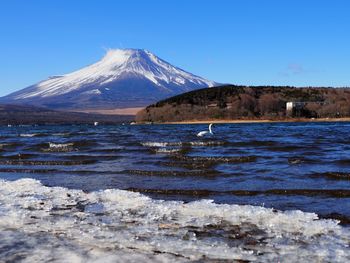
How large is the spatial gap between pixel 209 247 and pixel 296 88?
425 ft

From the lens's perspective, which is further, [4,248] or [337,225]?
[337,225]

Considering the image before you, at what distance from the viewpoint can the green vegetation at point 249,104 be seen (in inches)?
4247

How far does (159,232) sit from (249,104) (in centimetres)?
11014

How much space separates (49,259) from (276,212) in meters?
3.70

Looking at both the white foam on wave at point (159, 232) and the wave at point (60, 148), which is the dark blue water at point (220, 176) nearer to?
the white foam on wave at point (159, 232)

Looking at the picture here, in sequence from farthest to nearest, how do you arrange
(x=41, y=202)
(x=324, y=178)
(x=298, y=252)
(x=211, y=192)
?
(x=324, y=178) < (x=211, y=192) < (x=41, y=202) < (x=298, y=252)

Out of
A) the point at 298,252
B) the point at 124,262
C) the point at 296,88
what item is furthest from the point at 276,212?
the point at 296,88

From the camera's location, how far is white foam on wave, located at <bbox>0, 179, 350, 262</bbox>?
201 inches

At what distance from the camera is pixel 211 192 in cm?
969

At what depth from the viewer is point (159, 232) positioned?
6.15 meters

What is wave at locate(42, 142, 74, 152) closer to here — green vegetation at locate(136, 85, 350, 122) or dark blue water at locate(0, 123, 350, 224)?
dark blue water at locate(0, 123, 350, 224)

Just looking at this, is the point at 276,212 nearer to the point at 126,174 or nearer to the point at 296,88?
the point at 126,174

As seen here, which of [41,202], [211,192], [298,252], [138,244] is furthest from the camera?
[211,192]

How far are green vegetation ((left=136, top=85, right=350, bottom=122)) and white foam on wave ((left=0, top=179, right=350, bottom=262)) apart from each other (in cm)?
10156
